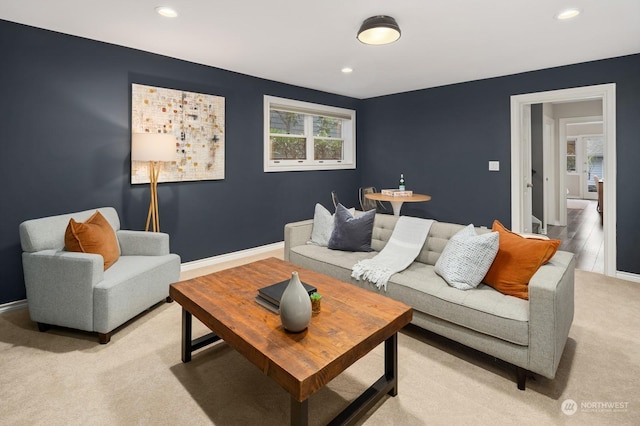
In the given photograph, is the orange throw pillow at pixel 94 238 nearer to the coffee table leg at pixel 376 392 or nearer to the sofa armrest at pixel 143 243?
the sofa armrest at pixel 143 243

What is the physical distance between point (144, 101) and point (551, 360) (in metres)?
3.98

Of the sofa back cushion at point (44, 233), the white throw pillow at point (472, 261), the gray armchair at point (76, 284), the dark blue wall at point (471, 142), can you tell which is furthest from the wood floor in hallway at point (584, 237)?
the sofa back cushion at point (44, 233)

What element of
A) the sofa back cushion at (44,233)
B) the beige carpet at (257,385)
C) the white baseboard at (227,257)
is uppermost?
the sofa back cushion at (44,233)

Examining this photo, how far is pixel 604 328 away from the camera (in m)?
2.60

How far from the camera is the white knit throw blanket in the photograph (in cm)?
256

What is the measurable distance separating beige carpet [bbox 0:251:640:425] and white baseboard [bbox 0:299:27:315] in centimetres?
43

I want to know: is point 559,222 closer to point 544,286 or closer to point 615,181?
point 615,181

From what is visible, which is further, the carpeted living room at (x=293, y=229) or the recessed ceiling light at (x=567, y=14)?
the recessed ceiling light at (x=567, y=14)

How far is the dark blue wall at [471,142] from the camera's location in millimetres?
3699

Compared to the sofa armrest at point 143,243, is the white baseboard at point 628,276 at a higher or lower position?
lower

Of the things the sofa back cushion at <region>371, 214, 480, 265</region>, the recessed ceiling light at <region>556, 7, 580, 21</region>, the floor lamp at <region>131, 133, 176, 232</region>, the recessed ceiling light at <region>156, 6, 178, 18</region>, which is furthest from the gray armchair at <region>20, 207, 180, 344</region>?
the recessed ceiling light at <region>556, 7, 580, 21</region>

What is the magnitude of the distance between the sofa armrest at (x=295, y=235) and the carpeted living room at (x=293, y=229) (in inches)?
0.9

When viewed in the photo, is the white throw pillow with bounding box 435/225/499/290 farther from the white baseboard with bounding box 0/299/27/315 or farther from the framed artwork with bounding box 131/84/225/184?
the white baseboard with bounding box 0/299/27/315

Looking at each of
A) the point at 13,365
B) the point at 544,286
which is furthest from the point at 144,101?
the point at 544,286
